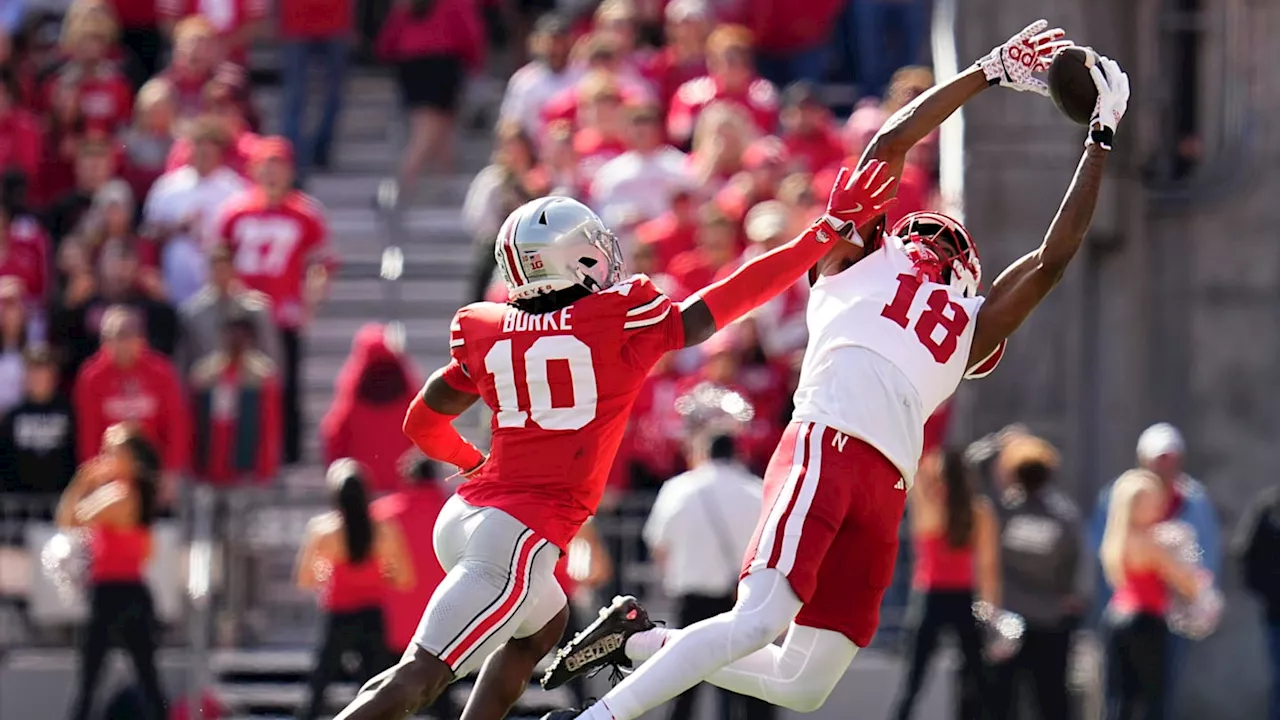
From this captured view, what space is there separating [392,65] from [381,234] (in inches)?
63.8

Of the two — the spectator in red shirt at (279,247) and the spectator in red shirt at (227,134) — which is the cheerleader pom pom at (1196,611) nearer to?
the spectator in red shirt at (279,247)

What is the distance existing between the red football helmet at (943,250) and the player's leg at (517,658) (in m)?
1.50

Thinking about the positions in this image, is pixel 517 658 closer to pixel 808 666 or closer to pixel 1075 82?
pixel 808 666

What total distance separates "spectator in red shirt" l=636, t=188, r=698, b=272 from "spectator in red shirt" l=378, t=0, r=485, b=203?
93.1 inches

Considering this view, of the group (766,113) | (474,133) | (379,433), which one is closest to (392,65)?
(474,133)

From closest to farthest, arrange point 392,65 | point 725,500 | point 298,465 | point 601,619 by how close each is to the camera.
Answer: point 601,619
point 725,500
point 298,465
point 392,65

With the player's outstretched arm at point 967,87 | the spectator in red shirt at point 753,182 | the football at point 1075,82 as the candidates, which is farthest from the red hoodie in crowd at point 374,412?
the football at point 1075,82

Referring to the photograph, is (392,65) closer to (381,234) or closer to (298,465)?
(381,234)

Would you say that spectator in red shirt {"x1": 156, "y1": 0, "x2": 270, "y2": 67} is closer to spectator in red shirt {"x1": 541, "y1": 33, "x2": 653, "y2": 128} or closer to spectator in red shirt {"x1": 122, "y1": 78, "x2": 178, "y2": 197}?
spectator in red shirt {"x1": 122, "y1": 78, "x2": 178, "y2": 197}

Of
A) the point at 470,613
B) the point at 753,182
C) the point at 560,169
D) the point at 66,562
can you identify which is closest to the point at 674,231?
the point at 753,182

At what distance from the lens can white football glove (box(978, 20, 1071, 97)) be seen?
8.16m

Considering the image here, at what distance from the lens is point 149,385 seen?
13.2 meters

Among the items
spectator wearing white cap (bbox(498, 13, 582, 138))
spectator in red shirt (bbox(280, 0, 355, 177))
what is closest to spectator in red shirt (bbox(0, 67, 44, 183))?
spectator in red shirt (bbox(280, 0, 355, 177))

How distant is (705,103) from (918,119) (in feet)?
20.9
